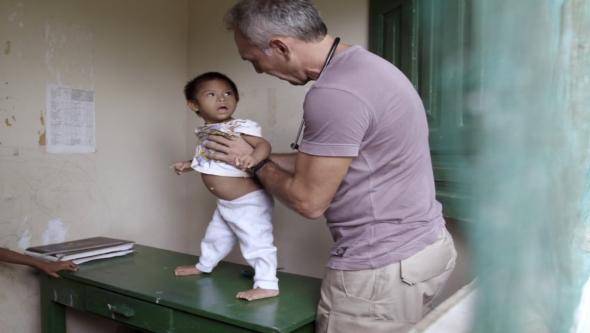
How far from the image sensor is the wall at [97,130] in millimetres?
1993

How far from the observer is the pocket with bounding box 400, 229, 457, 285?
1188 mm

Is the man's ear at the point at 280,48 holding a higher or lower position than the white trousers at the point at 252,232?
higher

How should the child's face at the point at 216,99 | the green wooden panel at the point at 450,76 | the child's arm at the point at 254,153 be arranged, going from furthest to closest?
the child's face at the point at 216,99
the child's arm at the point at 254,153
the green wooden panel at the point at 450,76

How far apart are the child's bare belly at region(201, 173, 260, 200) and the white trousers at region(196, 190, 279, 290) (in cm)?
2

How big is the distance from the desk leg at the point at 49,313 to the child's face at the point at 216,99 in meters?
0.93

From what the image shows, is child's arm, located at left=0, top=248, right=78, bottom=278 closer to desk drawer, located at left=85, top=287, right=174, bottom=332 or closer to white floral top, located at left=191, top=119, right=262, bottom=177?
desk drawer, located at left=85, top=287, right=174, bottom=332

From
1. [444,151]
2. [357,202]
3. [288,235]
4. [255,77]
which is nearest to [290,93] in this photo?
[255,77]

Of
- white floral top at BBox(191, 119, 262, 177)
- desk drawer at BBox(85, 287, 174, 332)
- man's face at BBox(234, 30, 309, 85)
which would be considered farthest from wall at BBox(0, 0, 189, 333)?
man's face at BBox(234, 30, 309, 85)

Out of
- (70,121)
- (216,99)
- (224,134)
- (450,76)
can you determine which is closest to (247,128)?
(224,134)

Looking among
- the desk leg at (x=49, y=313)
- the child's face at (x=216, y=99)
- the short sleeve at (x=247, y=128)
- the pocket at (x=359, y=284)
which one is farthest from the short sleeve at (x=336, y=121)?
the desk leg at (x=49, y=313)

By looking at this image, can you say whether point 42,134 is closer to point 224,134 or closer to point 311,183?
point 224,134

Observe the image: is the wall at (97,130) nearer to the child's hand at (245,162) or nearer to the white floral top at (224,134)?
the white floral top at (224,134)

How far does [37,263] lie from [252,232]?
0.86 meters

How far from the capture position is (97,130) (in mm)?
2297
